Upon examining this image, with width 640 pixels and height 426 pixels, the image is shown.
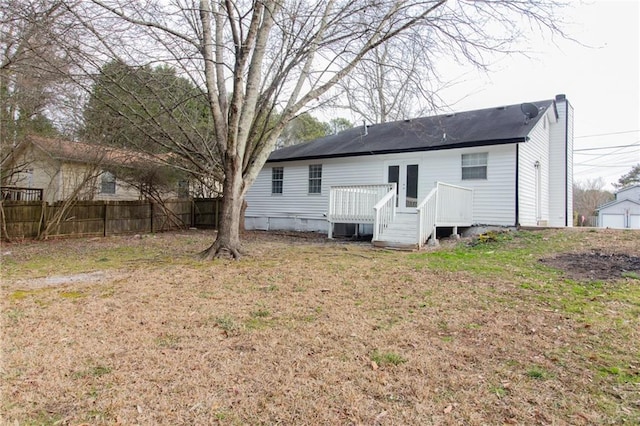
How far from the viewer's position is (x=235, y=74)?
7.50 m

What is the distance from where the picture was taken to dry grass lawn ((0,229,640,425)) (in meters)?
2.31

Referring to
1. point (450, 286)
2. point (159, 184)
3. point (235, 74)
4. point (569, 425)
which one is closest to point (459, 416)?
point (569, 425)

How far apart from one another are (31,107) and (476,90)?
11.2 metres

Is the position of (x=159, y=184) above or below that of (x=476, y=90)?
below

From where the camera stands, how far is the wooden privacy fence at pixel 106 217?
37.7 ft

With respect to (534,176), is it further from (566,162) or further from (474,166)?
(566,162)

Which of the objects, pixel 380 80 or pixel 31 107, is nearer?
pixel 380 80

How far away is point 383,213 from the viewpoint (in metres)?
10.7

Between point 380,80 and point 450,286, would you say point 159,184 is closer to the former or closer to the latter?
point 380,80

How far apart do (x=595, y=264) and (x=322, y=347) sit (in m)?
5.85

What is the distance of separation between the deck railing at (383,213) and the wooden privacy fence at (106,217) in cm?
698

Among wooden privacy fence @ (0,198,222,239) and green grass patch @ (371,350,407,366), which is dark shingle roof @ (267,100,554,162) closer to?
wooden privacy fence @ (0,198,222,239)

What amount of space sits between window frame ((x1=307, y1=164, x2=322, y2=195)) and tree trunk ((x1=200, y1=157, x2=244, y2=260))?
7.73 metres

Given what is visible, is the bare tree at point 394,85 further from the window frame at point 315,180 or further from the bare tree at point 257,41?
the window frame at point 315,180
